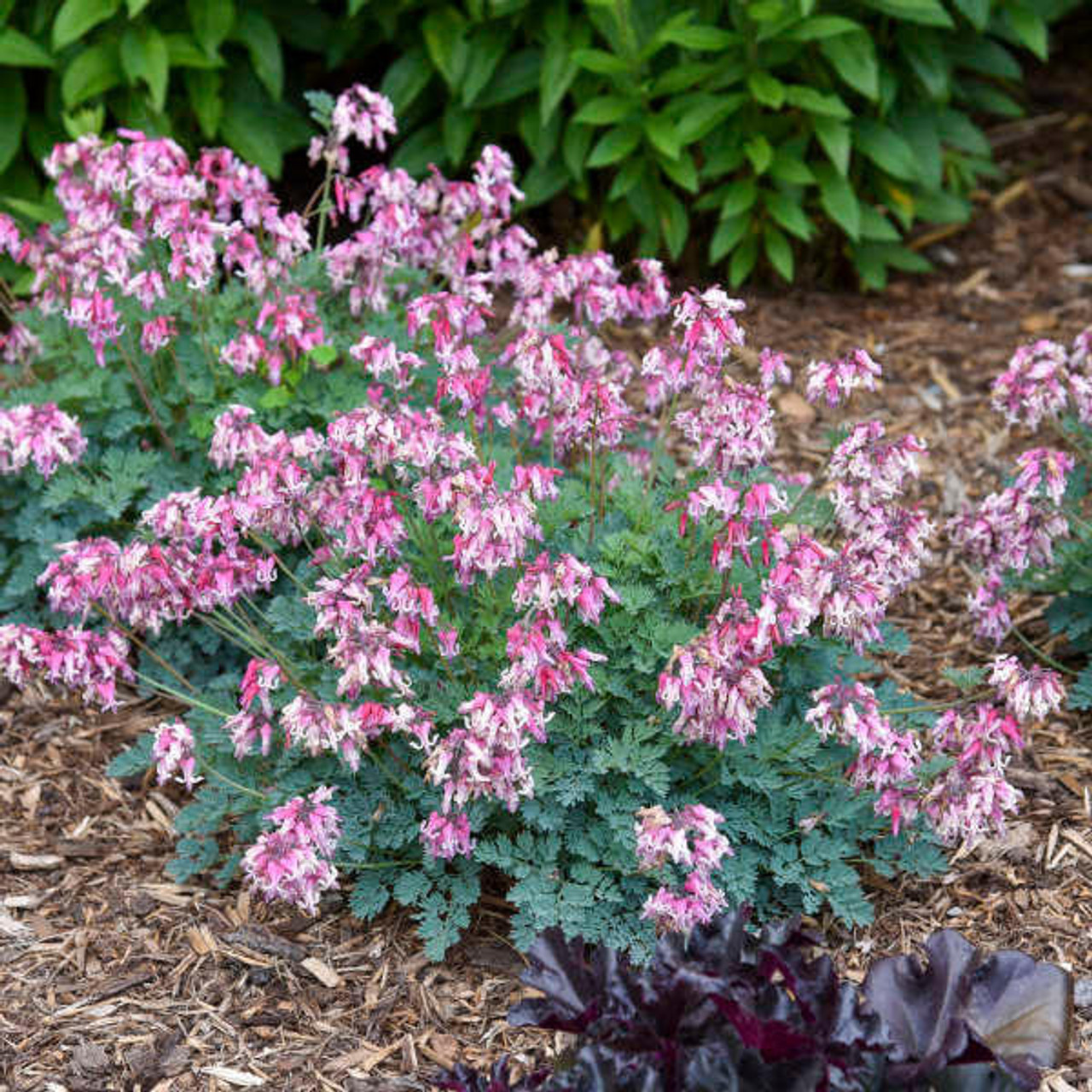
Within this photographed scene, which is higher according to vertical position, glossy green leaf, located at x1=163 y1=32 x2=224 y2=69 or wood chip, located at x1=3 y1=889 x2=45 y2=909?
glossy green leaf, located at x1=163 y1=32 x2=224 y2=69

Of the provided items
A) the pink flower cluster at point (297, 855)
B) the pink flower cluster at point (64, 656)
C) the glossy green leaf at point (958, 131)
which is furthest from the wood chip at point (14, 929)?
the glossy green leaf at point (958, 131)

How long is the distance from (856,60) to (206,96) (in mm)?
2424

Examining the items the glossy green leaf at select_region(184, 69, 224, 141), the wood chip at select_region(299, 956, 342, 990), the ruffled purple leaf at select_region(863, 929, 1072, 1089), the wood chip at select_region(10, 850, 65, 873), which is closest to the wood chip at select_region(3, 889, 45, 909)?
the wood chip at select_region(10, 850, 65, 873)

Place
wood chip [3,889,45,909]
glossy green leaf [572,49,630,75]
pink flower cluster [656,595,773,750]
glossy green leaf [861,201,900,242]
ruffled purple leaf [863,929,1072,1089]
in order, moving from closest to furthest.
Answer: ruffled purple leaf [863,929,1072,1089] → pink flower cluster [656,595,773,750] → wood chip [3,889,45,909] → glossy green leaf [572,49,630,75] → glossy green leaf [861,201,900,242]

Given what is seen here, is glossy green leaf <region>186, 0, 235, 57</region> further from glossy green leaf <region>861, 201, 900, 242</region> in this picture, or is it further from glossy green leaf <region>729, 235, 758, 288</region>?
glossy green leaf <region>861, 201, 900, 242</region>

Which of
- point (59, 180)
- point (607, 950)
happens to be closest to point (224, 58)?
point (59, 180)

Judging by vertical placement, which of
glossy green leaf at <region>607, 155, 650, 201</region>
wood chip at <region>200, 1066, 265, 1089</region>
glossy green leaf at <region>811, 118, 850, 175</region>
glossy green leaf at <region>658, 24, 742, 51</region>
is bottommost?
wood chip at <region>200, 1066, 265, 1089</region>

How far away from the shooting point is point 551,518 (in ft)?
12.7

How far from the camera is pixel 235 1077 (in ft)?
11.1

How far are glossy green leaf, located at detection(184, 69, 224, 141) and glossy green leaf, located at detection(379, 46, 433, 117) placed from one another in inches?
25.0

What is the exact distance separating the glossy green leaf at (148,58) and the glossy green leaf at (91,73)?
7cm

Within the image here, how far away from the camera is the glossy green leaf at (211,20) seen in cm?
561

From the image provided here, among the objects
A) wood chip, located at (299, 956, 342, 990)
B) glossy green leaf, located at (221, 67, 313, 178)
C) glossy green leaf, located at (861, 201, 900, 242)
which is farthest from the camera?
→ glossy green leaf, located at (861, 201, 900, 242)

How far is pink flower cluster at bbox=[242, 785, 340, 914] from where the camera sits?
10.3 feet
